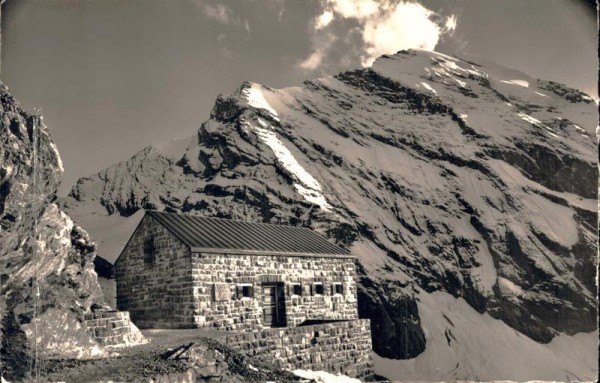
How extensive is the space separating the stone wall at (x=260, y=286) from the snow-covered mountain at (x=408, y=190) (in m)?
10.4

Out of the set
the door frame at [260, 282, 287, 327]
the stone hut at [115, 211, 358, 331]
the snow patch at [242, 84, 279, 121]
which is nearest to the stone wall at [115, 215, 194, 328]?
the stone hut at [115, 211, 358, 331]

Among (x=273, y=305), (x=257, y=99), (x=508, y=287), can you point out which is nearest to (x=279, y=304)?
(x=273, y=305)

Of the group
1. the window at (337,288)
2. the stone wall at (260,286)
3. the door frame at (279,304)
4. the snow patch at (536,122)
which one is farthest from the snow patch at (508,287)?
the door frame at (279,304)

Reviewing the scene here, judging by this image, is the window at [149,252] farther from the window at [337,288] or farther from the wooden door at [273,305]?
the window at [337,288]

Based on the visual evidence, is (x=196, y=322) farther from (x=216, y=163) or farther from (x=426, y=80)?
(x=426, y=80)

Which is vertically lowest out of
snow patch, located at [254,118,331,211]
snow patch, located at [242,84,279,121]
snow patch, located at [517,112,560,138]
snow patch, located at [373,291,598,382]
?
snow patch, located at [373,291,598,382]

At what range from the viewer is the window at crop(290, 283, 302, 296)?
23184 millimetres

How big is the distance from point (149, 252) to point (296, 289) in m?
5.69

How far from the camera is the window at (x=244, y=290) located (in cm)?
2116

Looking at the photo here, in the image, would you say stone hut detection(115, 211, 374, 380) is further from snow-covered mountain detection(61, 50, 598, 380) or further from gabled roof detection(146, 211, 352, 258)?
snow-covered mountain detection(61, 50, 598, 380)

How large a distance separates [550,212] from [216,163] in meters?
24.6

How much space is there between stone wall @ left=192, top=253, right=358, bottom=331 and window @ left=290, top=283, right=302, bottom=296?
88mm

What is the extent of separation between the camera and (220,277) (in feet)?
67.5

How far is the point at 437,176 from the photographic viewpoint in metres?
47.1
